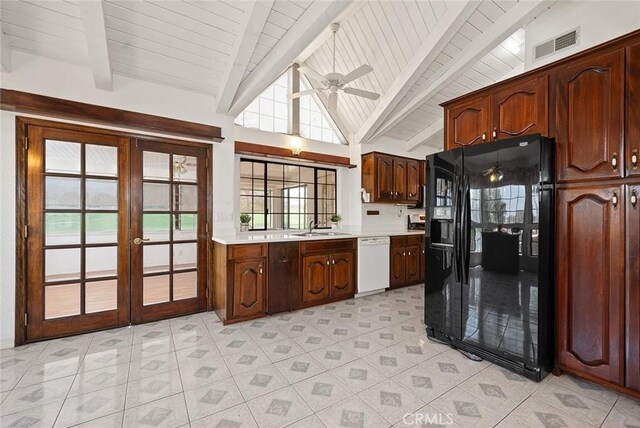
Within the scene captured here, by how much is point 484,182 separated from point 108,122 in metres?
3.67

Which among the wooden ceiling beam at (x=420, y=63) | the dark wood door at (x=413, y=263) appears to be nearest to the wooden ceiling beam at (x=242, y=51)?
the wooden ceiling beam at (x=420, y=63)

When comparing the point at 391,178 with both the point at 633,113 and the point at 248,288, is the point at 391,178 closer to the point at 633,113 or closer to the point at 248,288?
the point at 248,288

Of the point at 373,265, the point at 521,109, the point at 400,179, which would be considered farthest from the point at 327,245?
the point at 521,109

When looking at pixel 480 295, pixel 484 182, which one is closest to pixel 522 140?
pixel 484 182

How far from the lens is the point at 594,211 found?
1.96m

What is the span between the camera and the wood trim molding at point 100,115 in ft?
8.26

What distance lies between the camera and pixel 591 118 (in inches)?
77.4

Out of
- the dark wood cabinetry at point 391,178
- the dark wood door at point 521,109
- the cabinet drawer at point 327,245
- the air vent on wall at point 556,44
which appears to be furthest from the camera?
the dark wood cabinetry at point 391,178

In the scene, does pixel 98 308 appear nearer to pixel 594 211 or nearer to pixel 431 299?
pixel 431 299

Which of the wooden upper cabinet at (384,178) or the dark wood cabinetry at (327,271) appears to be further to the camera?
the wooden upper cabinet at (384,178)

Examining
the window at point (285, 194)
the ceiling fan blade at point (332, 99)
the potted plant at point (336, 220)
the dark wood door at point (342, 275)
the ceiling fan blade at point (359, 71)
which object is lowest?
the dark wood door at point (342, 275)

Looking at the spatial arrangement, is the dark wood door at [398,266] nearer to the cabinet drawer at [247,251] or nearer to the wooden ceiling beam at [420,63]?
the wooden ceiling beam at [420,63]

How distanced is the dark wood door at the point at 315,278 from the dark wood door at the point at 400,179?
211 centimetres

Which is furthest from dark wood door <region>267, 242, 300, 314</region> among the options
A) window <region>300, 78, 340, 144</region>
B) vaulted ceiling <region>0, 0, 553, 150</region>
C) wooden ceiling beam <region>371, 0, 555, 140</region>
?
wooden ceiling beam <region>371, 0, 555, 140</region>
